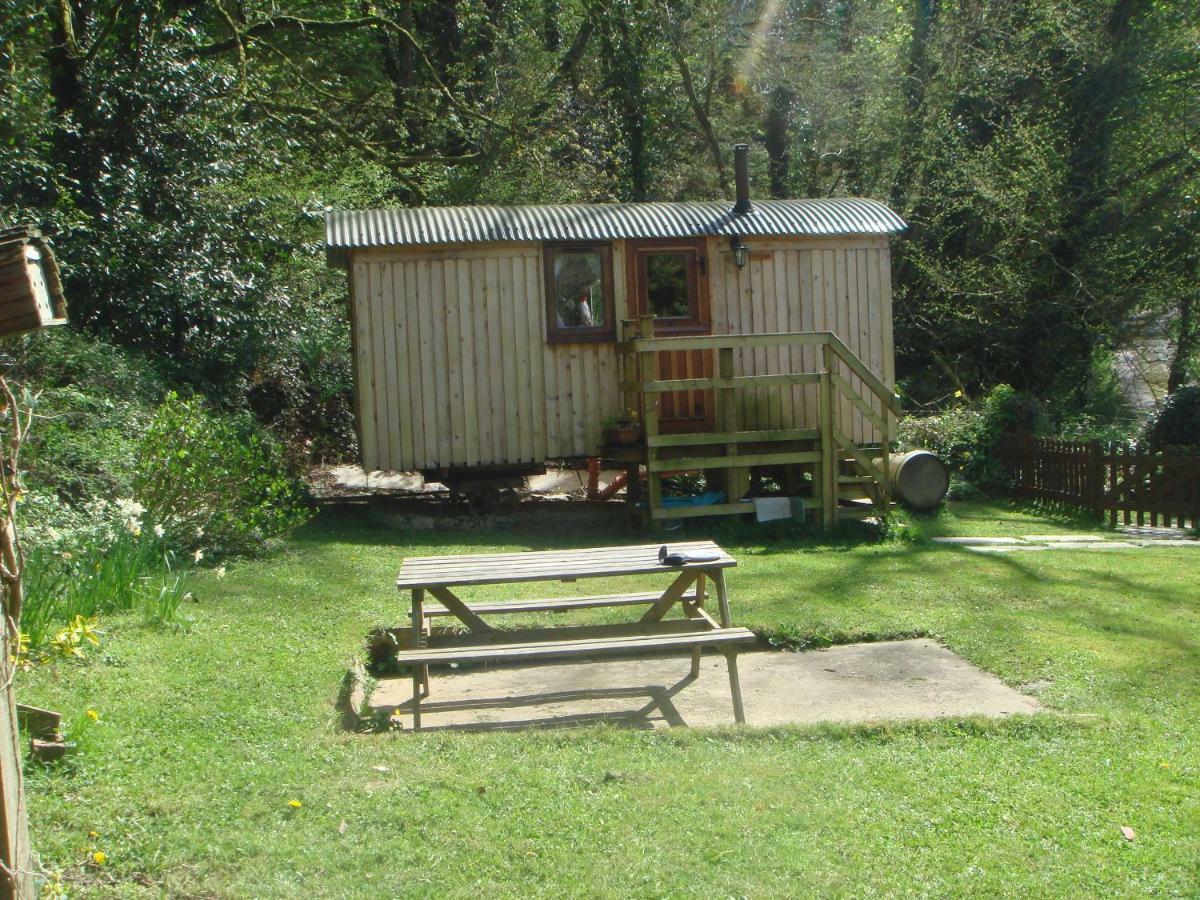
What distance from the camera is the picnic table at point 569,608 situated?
6227 mm

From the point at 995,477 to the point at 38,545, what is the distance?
12818mm

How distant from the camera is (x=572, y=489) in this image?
17469mm

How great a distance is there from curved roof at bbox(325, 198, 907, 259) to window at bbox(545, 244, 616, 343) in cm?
33

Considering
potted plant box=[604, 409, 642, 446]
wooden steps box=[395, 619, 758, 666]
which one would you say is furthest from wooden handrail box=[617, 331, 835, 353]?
wooden steps box=[395, 619, 758, 666]

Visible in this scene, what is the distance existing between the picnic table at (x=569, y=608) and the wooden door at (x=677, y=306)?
604 cm

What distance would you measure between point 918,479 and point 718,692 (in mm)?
7462

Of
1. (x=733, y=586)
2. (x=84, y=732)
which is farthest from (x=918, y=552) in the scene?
(x=84, y=732)

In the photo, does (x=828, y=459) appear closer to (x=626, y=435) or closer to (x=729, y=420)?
Result: (x=729, y=420)

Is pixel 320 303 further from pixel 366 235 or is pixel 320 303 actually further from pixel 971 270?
pixel 971 270

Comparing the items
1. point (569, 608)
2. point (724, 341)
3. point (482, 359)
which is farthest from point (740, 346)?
point (569, 608)

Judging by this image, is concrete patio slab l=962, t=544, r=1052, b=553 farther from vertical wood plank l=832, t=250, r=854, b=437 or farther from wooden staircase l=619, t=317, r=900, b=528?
vertical wood plank l=832, t=250, r=854, b=437

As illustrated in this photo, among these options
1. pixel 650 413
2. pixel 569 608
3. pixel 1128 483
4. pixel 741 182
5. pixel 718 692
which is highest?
pixel 741 182

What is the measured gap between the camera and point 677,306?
553 inches

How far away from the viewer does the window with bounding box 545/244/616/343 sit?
1362 centimetres
